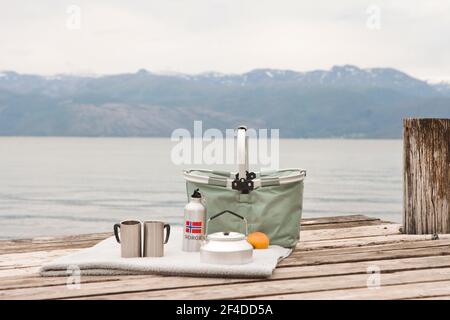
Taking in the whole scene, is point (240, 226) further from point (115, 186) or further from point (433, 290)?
point (115, 186)

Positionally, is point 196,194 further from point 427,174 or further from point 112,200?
point 112,200

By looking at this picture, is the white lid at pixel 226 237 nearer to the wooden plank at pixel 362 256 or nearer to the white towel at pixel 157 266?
the white towel at pixel 157 266

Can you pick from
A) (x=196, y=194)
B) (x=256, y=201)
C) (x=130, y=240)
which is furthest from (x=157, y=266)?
(x=256, y=201)

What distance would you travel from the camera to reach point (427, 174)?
491 cm

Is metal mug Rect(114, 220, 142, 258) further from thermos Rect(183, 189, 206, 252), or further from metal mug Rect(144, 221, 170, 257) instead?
thermos Rect(183, 189, 206, 252)

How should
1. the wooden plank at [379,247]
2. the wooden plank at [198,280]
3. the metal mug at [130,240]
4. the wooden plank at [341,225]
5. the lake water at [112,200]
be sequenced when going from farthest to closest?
the lake water at [112,200] → the wooden plank at [341,225] → the wooden plank at [379,247] → the metal mug at [130,240] → the wooden plank at [198,280]

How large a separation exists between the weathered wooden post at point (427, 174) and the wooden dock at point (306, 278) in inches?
10.6

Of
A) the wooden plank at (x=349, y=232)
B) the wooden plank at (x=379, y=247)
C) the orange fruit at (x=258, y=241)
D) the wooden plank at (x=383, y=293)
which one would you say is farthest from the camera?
the wooden plank at (x=349, y=232)

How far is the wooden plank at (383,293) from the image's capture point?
3.03 m

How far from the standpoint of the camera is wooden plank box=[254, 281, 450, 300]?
3025mm

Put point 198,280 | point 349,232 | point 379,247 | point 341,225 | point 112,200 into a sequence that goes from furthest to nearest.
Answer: point 112,200, point 341,225, point 349,232, point 379,247, point 198,280

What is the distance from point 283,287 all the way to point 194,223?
0.90 metres

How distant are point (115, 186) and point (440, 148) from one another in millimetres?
23683

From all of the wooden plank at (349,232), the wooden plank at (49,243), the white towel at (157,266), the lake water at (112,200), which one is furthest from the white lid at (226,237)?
the lake water at (112,200)
